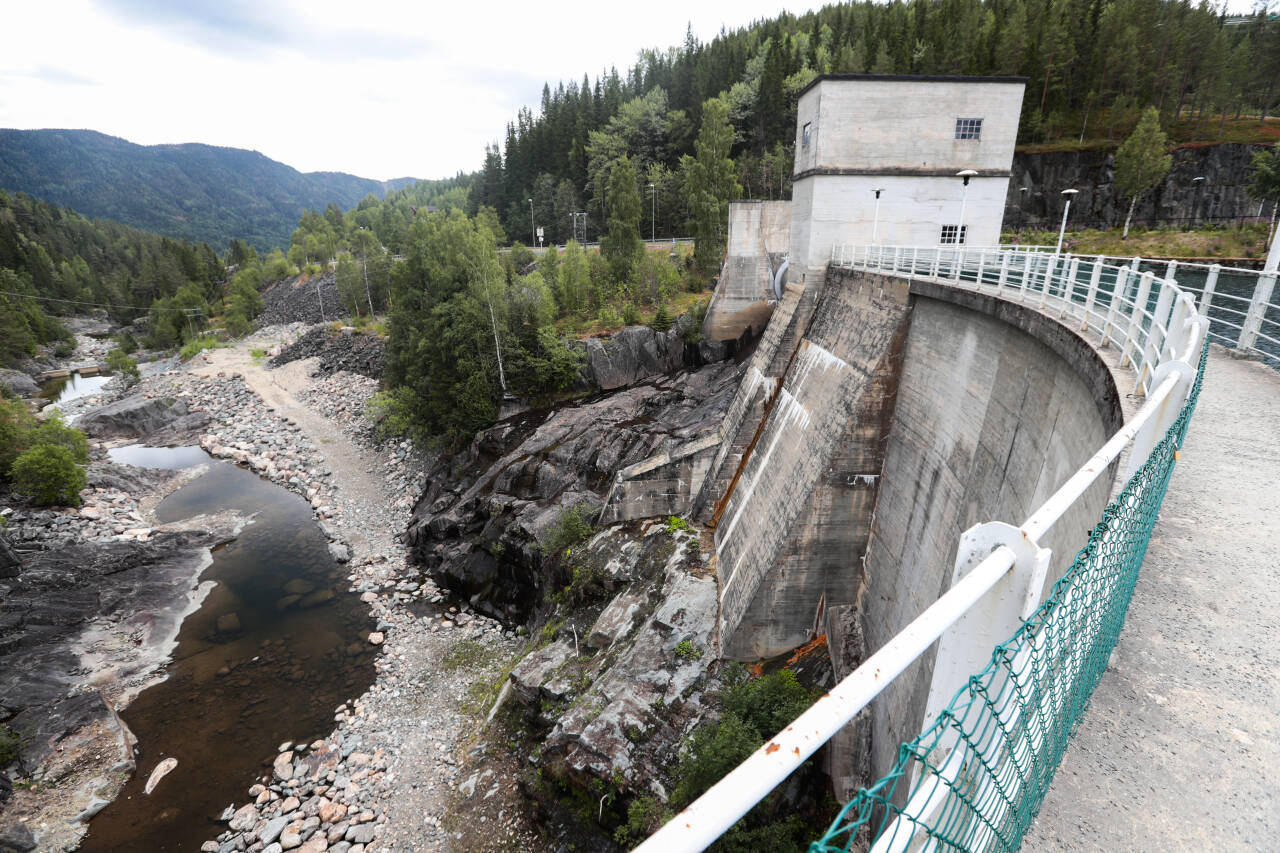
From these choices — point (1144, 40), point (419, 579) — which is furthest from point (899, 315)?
point (1144, 40)

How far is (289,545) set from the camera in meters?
26.8

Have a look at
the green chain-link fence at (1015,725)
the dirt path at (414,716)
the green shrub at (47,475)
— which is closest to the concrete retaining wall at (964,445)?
the green chain-link fence at (1015,725)

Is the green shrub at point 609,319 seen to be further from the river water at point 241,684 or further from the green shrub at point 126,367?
the green shrub at point 126,367

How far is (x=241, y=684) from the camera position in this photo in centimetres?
1898

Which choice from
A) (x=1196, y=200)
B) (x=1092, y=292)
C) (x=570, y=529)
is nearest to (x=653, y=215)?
(x=1196, y=200)

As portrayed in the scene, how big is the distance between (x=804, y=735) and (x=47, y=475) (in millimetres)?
38155

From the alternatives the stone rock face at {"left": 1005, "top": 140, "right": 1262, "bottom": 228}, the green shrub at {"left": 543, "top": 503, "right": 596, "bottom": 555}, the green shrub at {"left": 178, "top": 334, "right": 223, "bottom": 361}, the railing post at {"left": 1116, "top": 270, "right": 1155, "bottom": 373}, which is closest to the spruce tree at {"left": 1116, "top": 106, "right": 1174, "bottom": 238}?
the stone rock face at {"left": 1005, "top": 140, "right": 1262, "bottom": 228}

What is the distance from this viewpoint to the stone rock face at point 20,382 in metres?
49.4

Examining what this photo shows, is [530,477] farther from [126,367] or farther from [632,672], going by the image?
[126,367]

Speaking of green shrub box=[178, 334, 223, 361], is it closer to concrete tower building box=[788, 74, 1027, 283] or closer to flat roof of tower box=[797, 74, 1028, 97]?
concrete tower building box=[788, 74, 1027, 283]

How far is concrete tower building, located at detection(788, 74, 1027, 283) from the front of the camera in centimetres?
2064

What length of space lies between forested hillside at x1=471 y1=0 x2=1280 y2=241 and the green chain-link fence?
143 ft

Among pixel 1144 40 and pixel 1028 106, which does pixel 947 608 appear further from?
pixel 1144 40

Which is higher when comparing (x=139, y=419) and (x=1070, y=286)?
(x=1070, y=286)
